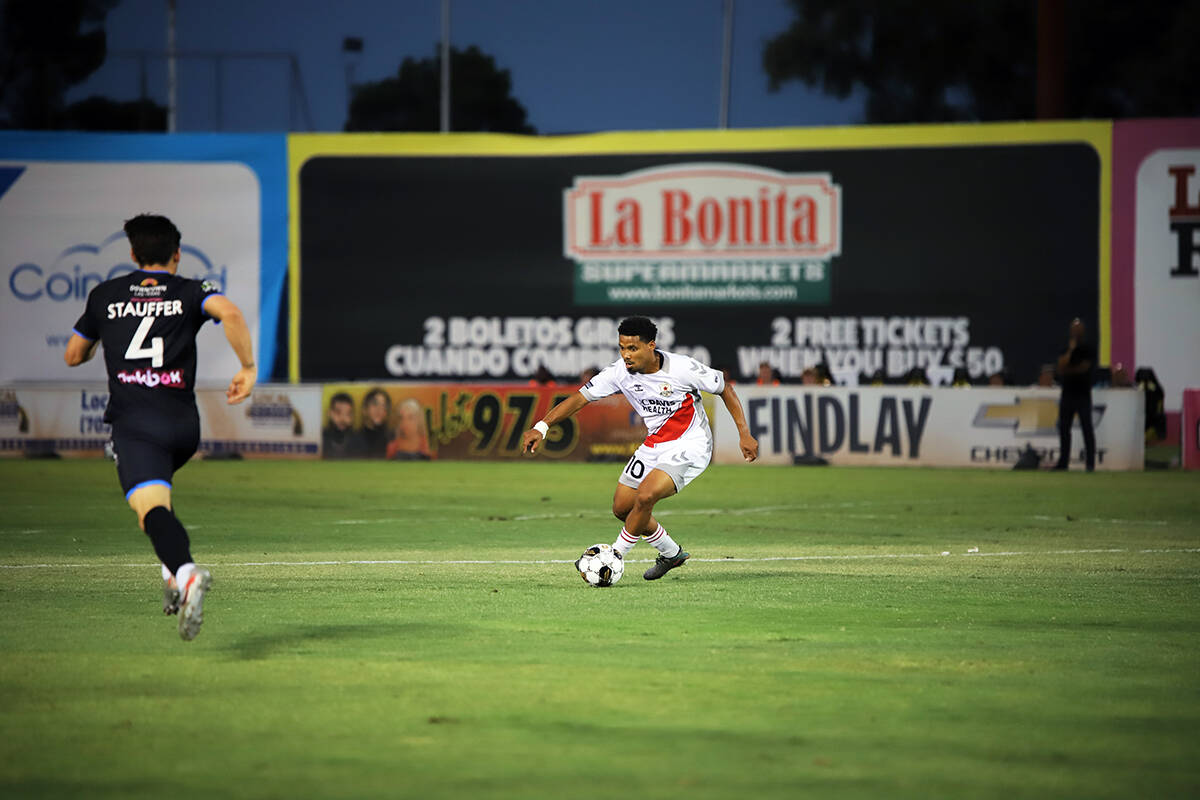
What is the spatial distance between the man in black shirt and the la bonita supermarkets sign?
28.3 ft

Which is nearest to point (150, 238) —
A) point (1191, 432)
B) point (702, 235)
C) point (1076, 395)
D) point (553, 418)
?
point (553, 418)

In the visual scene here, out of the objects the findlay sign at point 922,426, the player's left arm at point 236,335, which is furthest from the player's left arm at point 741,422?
the findlay sign at point 922,426

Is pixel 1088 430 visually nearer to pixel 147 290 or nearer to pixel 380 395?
pixel 380 395

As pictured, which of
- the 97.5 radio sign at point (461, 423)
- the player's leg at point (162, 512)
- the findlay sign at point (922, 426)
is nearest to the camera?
the player's leg at point (162, 512)

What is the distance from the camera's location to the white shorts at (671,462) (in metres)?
11.6

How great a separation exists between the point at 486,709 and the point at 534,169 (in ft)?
93.3

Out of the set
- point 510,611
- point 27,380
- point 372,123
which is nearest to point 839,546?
point 510,611

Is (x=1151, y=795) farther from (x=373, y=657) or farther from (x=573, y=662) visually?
(x=373, y=657)

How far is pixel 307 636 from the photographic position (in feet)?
28.8

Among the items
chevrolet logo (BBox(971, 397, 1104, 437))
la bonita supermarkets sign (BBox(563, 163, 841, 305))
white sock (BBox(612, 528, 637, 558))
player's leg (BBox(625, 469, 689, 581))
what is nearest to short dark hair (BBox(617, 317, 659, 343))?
player's leg (BBox(625, 469, 689, 581))

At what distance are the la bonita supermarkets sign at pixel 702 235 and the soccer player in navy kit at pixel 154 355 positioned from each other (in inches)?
1027

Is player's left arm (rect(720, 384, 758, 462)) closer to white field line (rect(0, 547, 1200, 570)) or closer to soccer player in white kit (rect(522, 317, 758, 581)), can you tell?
soccer player in white kit (rect(522, 317, 758, 581))

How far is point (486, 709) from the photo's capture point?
22.2 ft

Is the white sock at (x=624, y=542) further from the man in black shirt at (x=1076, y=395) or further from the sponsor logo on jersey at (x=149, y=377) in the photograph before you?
the man in black shirt at (x=1076, y=395)
